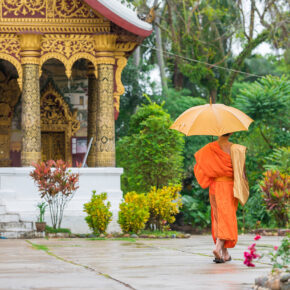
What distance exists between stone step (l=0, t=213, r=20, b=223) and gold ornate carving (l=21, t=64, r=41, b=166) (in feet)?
5.18

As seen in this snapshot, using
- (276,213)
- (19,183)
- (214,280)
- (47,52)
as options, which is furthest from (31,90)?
(214,280)

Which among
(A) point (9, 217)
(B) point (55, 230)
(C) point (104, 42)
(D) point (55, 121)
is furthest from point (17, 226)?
(D) point (55, 121)

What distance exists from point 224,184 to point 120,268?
2009 millimetres

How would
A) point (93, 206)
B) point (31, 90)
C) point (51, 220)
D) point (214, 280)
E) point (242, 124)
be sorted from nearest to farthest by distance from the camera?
point (214, 280) < point (242, 124) < point (93, 206) < point (51, 220) < point (31, 90)

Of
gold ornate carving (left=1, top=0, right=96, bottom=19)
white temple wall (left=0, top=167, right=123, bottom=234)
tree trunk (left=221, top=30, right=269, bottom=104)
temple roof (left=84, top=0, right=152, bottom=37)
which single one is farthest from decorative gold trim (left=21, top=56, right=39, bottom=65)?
tree trunk (left=221, top=30, right=269, bottom=104)

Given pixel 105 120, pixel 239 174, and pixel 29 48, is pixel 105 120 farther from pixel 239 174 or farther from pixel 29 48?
pixel 239 174

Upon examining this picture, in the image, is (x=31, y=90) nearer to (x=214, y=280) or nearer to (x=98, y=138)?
(x=98, y=138)

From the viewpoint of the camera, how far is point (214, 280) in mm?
7051

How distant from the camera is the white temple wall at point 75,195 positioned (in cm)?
1620

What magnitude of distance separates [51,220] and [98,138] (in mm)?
2474

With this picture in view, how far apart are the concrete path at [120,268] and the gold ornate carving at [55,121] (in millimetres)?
9627

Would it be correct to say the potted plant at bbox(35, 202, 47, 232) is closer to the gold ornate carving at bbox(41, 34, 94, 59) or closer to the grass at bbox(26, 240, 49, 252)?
the grass at bbox(26, 240, 49, 252)

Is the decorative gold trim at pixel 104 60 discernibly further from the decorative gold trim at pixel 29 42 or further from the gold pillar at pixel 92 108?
the gold pillar at pixel 92 108

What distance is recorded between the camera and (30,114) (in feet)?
55.9
